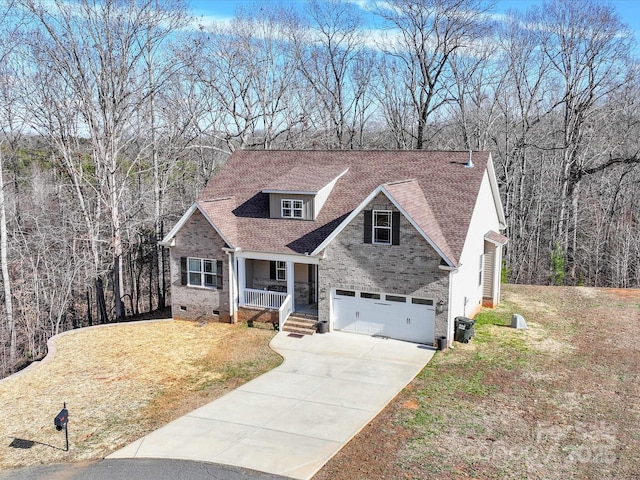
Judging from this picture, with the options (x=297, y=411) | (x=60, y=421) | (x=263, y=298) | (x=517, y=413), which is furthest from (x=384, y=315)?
(x=60, y=421)

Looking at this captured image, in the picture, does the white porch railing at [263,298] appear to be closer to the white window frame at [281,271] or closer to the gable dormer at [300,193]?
the white window frame at [281,271]

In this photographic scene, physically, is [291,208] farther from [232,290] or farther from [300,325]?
[300,325]

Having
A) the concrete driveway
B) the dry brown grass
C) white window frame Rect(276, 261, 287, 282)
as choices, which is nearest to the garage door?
the concrete driveway

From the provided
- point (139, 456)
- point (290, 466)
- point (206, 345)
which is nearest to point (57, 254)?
point (206, 345)

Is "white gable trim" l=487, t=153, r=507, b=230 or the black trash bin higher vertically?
"white gable trim" l=487, t=153, r=507, b=230

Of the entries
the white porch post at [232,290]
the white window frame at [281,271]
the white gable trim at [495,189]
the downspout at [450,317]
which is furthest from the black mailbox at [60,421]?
the white gable trim at [495,189]

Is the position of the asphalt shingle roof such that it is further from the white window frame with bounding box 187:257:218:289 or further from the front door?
the front door

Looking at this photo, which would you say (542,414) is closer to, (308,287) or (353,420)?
(353,420)
